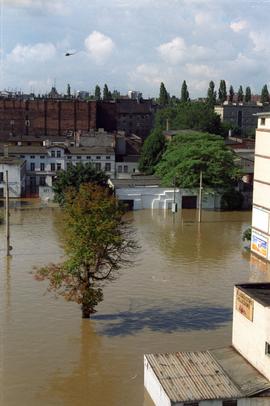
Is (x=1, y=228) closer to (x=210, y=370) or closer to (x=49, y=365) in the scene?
(x=49, y=365)

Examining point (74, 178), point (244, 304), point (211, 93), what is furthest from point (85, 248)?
point (211, 93)

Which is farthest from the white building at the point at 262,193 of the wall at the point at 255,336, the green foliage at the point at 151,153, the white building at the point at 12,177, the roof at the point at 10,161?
the roof at the point at 10,161

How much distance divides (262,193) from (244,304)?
15166mm

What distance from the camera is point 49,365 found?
51.9ft

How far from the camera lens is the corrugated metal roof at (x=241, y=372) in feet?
42.4

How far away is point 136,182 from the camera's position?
43969mm

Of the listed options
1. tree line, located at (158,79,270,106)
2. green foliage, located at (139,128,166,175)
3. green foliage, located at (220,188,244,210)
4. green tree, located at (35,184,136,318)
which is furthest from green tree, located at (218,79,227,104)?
green tree, located at (35,184,136,318)

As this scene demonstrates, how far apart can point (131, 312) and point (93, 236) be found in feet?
11.9

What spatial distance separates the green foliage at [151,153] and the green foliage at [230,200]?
10.3 meters

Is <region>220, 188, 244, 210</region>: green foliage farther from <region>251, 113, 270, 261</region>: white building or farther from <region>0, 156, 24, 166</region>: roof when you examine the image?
<region>0, 156, 24, 166</region>: roof

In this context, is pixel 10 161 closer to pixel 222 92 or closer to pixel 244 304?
pixel 244 304

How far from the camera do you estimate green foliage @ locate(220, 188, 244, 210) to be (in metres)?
41.5

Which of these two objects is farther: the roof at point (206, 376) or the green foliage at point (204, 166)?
the green foliage at point (204, 166)

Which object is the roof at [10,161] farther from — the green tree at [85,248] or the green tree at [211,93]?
the green tree at [211,93]
